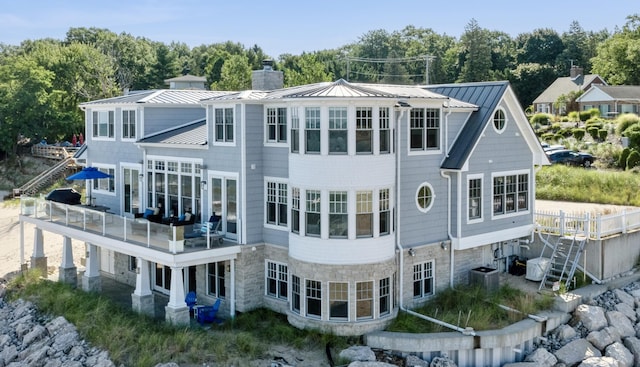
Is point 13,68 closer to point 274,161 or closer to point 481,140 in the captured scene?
point 274,161

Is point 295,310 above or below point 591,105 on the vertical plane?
below

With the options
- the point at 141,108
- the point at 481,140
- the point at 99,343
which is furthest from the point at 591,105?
the point at 99,343

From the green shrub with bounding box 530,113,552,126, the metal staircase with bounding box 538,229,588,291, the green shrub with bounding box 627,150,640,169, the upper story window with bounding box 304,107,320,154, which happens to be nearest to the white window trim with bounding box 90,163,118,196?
the upper story window with bounding box 304,107,320,154

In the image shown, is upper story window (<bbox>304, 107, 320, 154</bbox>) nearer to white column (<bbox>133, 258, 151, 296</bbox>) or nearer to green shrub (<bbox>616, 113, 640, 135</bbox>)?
white column (<bbox>133, 258, 151, 296</bbox>)

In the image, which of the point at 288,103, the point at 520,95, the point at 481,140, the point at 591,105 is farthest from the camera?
the point at 520,95

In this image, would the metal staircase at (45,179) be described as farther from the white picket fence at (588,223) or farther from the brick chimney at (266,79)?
the white picket fence at (588,223)

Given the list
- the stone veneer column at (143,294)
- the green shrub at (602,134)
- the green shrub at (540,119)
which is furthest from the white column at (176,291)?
the green shrub at (540,119)

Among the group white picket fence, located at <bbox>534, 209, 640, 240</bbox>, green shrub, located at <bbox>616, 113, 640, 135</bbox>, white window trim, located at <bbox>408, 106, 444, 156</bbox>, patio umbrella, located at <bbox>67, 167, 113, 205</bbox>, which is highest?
green shrub, located at <bbox>616, 113, 640, 135</bbox>
